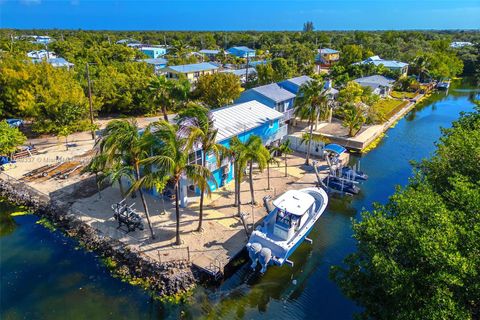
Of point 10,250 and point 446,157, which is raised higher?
point 446,157

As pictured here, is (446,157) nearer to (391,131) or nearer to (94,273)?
(94,273)

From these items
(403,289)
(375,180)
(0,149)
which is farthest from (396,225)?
(0,149)

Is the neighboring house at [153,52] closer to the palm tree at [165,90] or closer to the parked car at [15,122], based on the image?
the parked car at [15,122]

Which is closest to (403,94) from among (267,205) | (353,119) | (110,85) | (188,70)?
(353,119)

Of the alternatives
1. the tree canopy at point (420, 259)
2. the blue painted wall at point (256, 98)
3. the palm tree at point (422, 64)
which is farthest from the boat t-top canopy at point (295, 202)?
the palm tree at point (422, 64)

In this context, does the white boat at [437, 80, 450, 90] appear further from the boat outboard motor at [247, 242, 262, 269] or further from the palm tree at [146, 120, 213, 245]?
the palm tree at [146, 120, 213, 245]

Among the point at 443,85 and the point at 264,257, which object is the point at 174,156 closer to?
the point at 264,257

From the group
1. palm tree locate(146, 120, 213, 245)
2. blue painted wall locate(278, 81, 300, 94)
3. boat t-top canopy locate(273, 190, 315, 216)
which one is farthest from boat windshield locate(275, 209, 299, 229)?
blue painted wall locate(278, 81, 300, 94)
